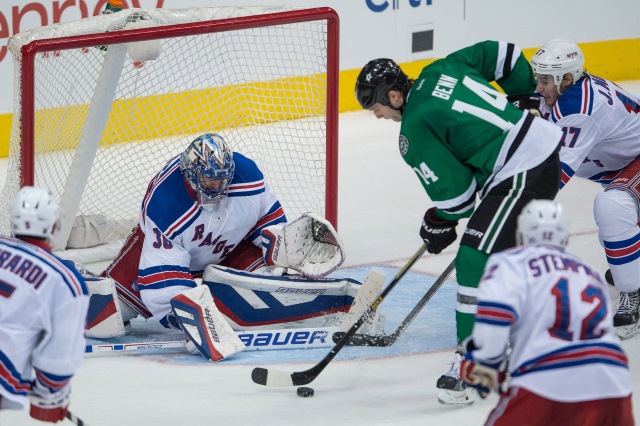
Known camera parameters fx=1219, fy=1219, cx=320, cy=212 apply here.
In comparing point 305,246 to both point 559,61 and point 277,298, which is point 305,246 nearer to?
point 277,298

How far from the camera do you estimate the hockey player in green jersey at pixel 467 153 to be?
3.50 metres

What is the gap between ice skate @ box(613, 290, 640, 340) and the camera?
4.27 m

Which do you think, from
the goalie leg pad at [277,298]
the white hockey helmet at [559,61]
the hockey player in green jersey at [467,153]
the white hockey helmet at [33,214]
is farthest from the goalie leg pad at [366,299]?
the white hockey helmet at [33,214]

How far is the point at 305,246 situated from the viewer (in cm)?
443

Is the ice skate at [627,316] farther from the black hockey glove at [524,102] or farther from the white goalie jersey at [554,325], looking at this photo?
the white goalie jersey at [554,325]

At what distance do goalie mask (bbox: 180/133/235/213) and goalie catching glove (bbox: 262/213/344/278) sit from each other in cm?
29

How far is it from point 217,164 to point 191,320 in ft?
1.71

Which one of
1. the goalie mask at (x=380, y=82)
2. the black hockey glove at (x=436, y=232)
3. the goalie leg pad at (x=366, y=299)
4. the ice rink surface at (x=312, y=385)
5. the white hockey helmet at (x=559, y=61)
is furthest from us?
the white hockey helmet at (x=559, y=61)

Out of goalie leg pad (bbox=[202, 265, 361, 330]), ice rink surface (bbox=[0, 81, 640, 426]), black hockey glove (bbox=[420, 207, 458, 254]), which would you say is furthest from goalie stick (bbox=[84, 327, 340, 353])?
black hockey glove (bbox=[420, 207, 458, 254])

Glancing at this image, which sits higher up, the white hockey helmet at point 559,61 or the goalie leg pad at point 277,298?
the white hockey helmet at point 559,61

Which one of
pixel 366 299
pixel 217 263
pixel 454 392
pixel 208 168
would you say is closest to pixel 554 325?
pixel 454 392

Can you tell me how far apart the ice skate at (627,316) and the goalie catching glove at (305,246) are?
39.4 inches

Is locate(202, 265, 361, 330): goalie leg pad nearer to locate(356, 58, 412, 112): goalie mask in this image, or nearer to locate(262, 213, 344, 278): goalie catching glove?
locate(262, 213, 344, 278): goalie catching glove

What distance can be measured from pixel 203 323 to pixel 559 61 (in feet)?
5.03
